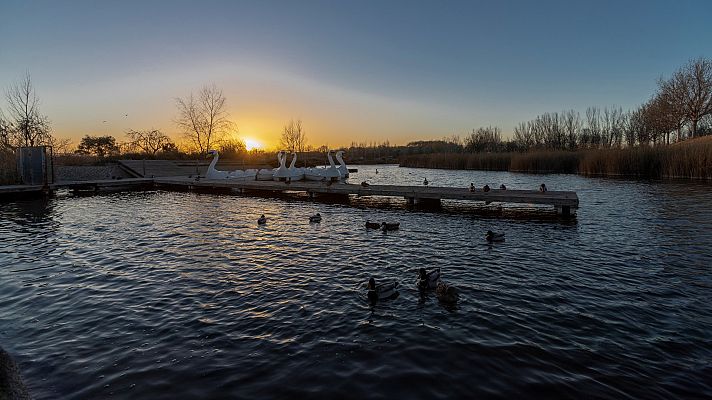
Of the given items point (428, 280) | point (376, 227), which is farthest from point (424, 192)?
point (428, 280)

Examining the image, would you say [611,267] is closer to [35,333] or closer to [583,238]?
[583,238]

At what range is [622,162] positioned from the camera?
37.0m

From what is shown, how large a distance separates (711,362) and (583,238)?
8.42 meters

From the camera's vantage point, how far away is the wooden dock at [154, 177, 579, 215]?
18.4m

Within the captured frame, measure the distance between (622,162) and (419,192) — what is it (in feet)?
87.4

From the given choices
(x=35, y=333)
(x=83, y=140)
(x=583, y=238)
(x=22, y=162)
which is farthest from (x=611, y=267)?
(x=83, y=140)

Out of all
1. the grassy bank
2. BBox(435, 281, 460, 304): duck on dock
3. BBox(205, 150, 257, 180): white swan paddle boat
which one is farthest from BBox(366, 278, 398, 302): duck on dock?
the grassy bank

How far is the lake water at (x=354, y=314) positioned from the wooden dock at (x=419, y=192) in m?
3.25

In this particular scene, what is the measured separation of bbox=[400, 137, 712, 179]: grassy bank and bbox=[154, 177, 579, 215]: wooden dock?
19.5m

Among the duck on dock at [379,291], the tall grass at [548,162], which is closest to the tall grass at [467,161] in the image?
the tall grass at [548,162]

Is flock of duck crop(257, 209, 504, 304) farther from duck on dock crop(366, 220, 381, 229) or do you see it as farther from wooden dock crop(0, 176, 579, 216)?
wooden dock crop(0, 176, 579, 216)

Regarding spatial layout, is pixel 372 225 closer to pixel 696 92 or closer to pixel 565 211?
pixel 565 211

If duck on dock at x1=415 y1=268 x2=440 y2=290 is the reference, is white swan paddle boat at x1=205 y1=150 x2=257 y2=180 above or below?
above

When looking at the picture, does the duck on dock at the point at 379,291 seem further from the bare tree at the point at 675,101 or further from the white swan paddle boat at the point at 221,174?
the bare tree at the point at 675,101
